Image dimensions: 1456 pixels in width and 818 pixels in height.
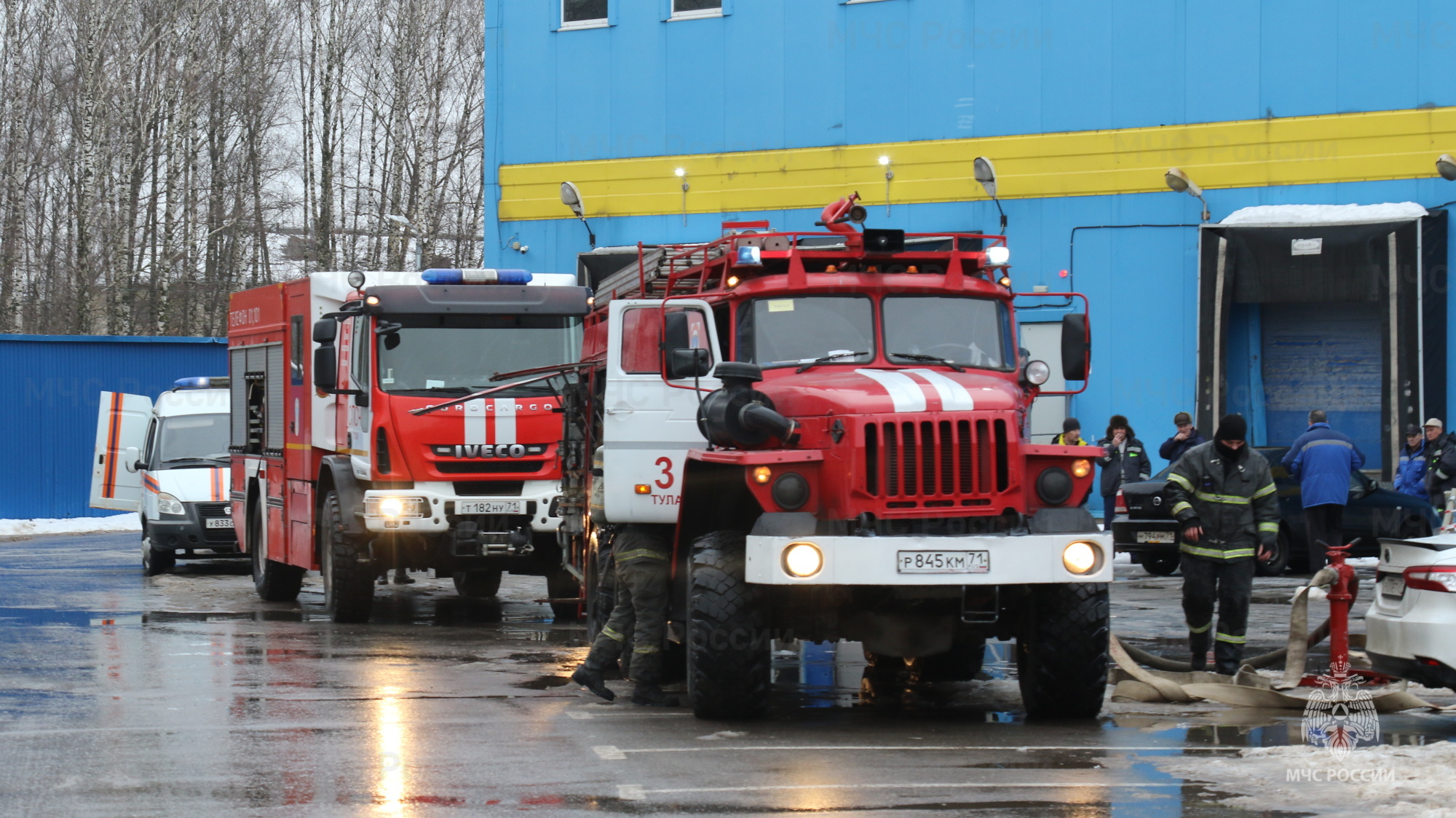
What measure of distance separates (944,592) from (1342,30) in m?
17.1

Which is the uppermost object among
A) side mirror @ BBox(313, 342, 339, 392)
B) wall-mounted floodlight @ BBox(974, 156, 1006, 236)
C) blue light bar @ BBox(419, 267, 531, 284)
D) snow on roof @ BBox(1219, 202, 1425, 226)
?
wall-mounted floodlight @ BBox(974, 156, 1006, 236)

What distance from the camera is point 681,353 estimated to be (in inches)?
366

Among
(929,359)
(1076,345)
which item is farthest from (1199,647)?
(929,359)

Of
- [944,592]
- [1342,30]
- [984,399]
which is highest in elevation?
[1342,30]

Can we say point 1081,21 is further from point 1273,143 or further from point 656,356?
point 656,356

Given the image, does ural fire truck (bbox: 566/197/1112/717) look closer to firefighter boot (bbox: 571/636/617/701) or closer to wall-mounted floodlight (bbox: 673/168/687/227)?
firefighter boot (bbox: 571/636/617/701)

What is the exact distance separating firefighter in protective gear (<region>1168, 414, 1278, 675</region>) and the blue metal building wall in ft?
42.9

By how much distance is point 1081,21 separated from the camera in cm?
2400

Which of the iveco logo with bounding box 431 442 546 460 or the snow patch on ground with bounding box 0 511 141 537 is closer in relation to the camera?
the iveco logo with bounding box 431 442 546 460

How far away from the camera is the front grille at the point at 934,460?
8492mm

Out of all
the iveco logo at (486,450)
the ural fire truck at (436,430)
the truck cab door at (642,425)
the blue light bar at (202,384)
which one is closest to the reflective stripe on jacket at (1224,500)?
the truck cab door at (642,425)

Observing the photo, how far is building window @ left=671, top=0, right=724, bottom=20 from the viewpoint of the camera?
2605 centimetres

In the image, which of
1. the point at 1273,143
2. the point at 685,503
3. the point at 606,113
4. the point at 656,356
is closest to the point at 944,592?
the point at 685,503

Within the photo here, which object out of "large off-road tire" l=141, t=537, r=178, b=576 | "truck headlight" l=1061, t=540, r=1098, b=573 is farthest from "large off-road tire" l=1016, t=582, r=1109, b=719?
"large off-road tire" l=141, t=537, r=178, b=576
